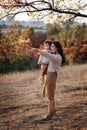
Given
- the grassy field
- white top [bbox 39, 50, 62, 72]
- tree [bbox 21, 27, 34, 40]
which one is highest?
white top [bbox 39, 50, 62, 72]

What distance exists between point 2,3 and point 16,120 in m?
3.20

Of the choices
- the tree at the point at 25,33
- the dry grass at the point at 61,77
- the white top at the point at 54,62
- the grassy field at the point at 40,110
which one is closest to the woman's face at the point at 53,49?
→ the white top at the point at 54,62

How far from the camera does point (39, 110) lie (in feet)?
32.0

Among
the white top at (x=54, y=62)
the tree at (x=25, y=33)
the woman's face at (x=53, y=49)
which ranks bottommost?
the tree at (x=25, y=33)

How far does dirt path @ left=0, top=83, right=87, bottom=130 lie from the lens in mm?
8391

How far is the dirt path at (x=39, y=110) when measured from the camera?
8391 mm

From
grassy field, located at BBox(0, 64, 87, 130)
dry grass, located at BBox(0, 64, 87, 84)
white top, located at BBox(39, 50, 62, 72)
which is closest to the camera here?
white top, located at BBox(39, 50, 62, 72)

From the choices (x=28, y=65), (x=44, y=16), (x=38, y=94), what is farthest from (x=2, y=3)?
(x=28, y=65)

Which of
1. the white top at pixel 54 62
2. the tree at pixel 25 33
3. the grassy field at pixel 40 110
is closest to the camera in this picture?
the white top at pixel 54 62

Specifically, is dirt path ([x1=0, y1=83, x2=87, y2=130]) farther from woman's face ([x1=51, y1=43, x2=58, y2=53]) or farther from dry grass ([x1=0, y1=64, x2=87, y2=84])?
dry grass ([x1=0, y1=64, x2=87, y2=84])

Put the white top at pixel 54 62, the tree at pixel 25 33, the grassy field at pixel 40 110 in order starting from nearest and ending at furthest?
the white top at pixel 54 62 < the grassy field at pixel 40 110 < the tree at pixel 25 33

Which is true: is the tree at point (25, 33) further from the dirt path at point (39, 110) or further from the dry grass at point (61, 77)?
the dirt path at point (39, 110)

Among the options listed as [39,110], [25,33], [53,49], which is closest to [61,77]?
[39,110]

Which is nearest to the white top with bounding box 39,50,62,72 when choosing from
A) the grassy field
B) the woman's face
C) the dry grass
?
the woman's face
